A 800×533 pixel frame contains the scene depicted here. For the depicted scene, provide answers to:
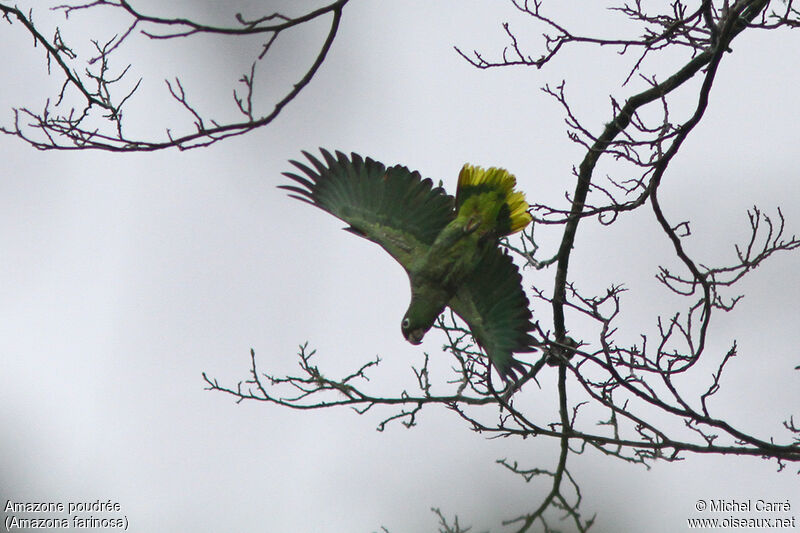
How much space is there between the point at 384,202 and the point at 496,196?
2.55ft

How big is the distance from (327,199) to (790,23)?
121 inches

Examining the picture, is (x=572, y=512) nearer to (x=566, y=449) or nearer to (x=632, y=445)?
(x=566, y=449)

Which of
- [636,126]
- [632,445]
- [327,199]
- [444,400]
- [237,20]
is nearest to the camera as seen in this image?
[237,20]

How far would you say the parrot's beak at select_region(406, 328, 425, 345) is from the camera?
5.37 m

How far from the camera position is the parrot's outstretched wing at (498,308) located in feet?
17.7

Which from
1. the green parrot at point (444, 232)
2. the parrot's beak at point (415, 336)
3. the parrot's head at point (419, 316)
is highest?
the green parrot at point (444, 232)

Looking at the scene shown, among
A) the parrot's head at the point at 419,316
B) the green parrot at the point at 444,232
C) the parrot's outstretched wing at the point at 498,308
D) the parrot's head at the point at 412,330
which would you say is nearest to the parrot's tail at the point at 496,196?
the green parrot at the point at 444,232

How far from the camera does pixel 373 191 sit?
19.3 ft

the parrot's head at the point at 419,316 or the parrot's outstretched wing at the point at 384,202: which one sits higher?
the parrot's outstretched wing at the point at 384,202

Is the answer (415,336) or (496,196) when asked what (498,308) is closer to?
(415,336)

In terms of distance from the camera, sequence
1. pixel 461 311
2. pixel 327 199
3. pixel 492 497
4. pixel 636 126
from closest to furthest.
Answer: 1. pixel 636 126
2. pixel 461 311
3. pixel 327 199
4. pixel 492 497

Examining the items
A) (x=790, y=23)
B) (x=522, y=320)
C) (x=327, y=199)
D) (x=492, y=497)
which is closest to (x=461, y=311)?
(x=522, y=320)

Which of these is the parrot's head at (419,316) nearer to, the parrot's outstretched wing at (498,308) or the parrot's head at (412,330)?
the parrot's head at (412,330)

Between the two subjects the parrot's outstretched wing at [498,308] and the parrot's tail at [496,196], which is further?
the parrot's tail at [496,196]
